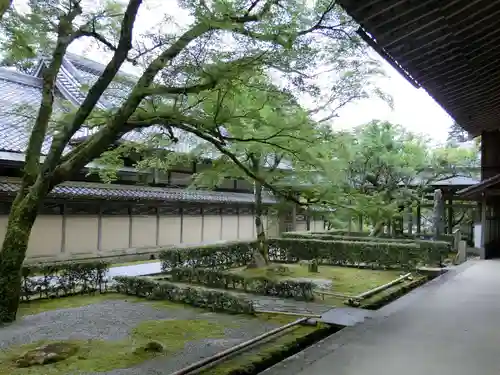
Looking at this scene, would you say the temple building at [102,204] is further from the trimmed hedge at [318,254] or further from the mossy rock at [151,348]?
the mossy rock at [151,348]

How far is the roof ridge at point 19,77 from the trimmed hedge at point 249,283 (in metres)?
10.2

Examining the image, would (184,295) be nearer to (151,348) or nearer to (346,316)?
(151,348)

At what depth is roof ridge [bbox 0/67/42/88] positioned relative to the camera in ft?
55.0

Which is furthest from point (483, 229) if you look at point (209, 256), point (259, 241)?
point (209, 256)

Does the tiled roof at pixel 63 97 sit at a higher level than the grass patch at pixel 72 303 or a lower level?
higher

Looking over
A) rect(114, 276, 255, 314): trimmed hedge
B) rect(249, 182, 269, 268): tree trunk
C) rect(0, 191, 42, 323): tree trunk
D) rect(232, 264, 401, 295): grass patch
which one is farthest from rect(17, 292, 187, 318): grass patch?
rect(249, 182, 269, 268): tree trunk

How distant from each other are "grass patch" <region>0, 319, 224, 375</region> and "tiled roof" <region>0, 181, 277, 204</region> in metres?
7.29

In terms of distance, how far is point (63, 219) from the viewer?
1479 cm

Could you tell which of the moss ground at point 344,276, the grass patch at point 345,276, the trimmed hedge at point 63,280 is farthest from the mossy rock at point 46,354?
the grass patch at point 345,276

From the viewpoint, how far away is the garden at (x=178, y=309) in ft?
20.3

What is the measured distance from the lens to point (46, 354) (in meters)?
6.12

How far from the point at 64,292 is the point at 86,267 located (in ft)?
2.49

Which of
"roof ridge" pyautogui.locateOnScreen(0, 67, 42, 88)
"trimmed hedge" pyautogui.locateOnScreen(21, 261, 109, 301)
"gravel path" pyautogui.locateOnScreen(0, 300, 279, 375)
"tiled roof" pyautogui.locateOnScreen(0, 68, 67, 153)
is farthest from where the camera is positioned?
"roof ridge" pyautogui.locateOnScreen(0, 67, 42, 88)

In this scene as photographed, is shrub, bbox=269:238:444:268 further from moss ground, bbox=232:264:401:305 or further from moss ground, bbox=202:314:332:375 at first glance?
moss ground, bbox=202:314:332:375
